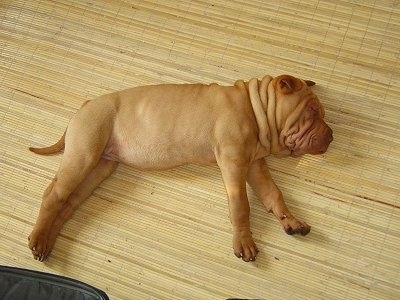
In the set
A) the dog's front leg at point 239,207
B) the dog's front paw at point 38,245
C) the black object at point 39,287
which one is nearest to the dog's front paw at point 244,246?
the dog's front leg at point 239,207

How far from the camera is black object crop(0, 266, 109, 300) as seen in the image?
1904mm

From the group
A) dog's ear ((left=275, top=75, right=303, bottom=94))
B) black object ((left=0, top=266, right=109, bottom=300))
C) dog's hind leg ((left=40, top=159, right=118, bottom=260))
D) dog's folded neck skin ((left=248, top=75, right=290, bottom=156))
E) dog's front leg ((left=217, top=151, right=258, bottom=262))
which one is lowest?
black object ((left=0, top=266, right=109, bottom=300))

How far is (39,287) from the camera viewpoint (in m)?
1.94

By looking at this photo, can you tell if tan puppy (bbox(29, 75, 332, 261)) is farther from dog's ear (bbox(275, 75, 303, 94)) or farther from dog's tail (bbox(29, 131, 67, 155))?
dog's tail (bbox(29, 131, 67, 155))

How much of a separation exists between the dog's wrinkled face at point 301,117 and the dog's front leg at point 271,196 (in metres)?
0.17

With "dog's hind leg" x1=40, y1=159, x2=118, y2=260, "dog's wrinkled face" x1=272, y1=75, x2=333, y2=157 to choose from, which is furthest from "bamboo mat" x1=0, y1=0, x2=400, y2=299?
"dog's wrinkled face" x1=272, y1=75, x2=333, y2=157

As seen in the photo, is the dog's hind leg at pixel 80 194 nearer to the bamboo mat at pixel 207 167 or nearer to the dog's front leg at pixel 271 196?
the bamboo mat at pixel 207 167

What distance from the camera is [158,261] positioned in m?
2.07

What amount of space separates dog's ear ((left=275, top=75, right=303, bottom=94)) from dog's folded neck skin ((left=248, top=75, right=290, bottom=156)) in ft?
0.18

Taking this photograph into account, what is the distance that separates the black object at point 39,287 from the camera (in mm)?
1904

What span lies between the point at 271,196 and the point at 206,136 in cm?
34

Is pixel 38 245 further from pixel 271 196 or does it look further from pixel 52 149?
pixel 271 196

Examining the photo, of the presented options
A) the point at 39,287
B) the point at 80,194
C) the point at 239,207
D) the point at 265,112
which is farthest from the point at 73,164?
the point at 265,112

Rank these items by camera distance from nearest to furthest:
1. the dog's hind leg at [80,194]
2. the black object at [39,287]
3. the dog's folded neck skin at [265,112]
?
the black object at [39,287]
the dog's folded neck skin at [265,112]
the dog's hind leg at [80,194]
